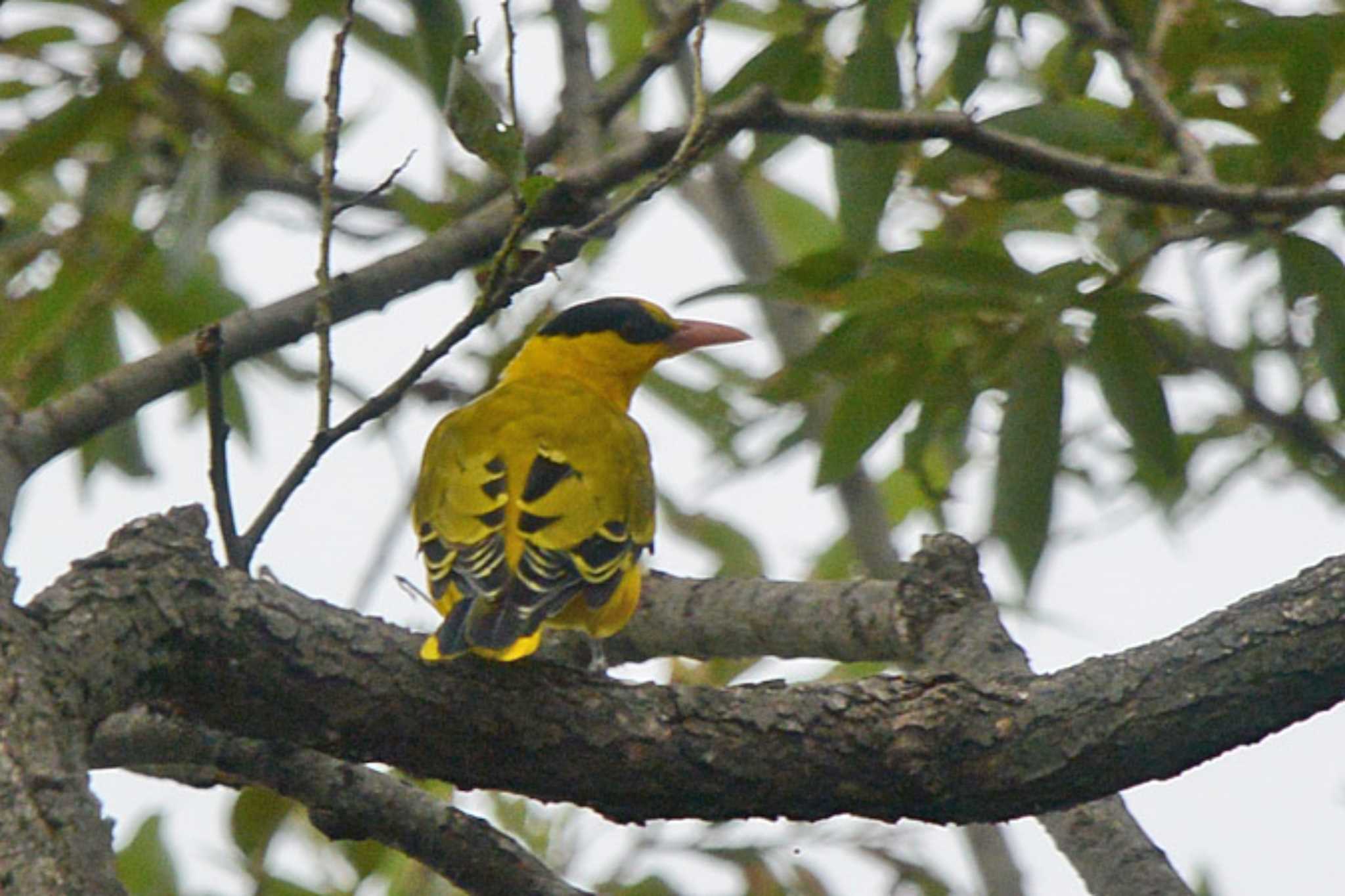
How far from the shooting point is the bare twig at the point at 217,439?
243 centimetres

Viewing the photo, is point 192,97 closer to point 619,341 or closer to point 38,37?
point 38,37

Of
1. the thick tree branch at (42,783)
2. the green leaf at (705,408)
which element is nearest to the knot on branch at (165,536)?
the thick tree branch at (42,783)

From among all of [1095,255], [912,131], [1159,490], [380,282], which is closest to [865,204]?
[912,131]

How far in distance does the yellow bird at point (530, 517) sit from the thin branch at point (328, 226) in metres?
0.34

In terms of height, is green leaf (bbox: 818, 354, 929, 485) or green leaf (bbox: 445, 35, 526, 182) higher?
green leaf (bbox: 818, 354, 929, 485)

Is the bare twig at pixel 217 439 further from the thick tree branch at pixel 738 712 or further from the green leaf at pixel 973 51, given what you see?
the green leaf at pixel 973 51

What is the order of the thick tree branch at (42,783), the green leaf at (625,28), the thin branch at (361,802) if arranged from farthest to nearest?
1. the green leaf at (625,28)
2. the thin branch at (361,802)
3. the thick tree branch at (42,783)

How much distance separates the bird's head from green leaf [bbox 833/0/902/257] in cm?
130

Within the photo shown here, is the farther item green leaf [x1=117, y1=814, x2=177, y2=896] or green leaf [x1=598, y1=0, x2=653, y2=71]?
green leaf [x1=598, y1=0, x2=653, y2=71]

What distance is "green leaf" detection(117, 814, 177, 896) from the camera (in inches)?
147

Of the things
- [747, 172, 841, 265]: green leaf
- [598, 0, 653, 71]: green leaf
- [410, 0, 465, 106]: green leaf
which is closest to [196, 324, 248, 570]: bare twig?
[410, 0, 465, 106]: green leaf

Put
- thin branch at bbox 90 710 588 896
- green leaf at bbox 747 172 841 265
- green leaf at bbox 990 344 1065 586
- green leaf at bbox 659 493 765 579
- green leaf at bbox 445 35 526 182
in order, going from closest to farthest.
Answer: green leaf at bbox 445 35 526 182, thin branch at bbox 90 710 588 896, green leaf at bbox 990 344 1065 586, green leaf at bbox 659 493 765 579, green leaf at bbox 747 172 841 265

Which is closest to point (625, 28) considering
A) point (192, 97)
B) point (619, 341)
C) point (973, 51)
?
point (619, 341)

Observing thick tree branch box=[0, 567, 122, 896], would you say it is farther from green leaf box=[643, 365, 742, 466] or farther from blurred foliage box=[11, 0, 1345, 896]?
green leaf box=[643, 365, 742, 466]
